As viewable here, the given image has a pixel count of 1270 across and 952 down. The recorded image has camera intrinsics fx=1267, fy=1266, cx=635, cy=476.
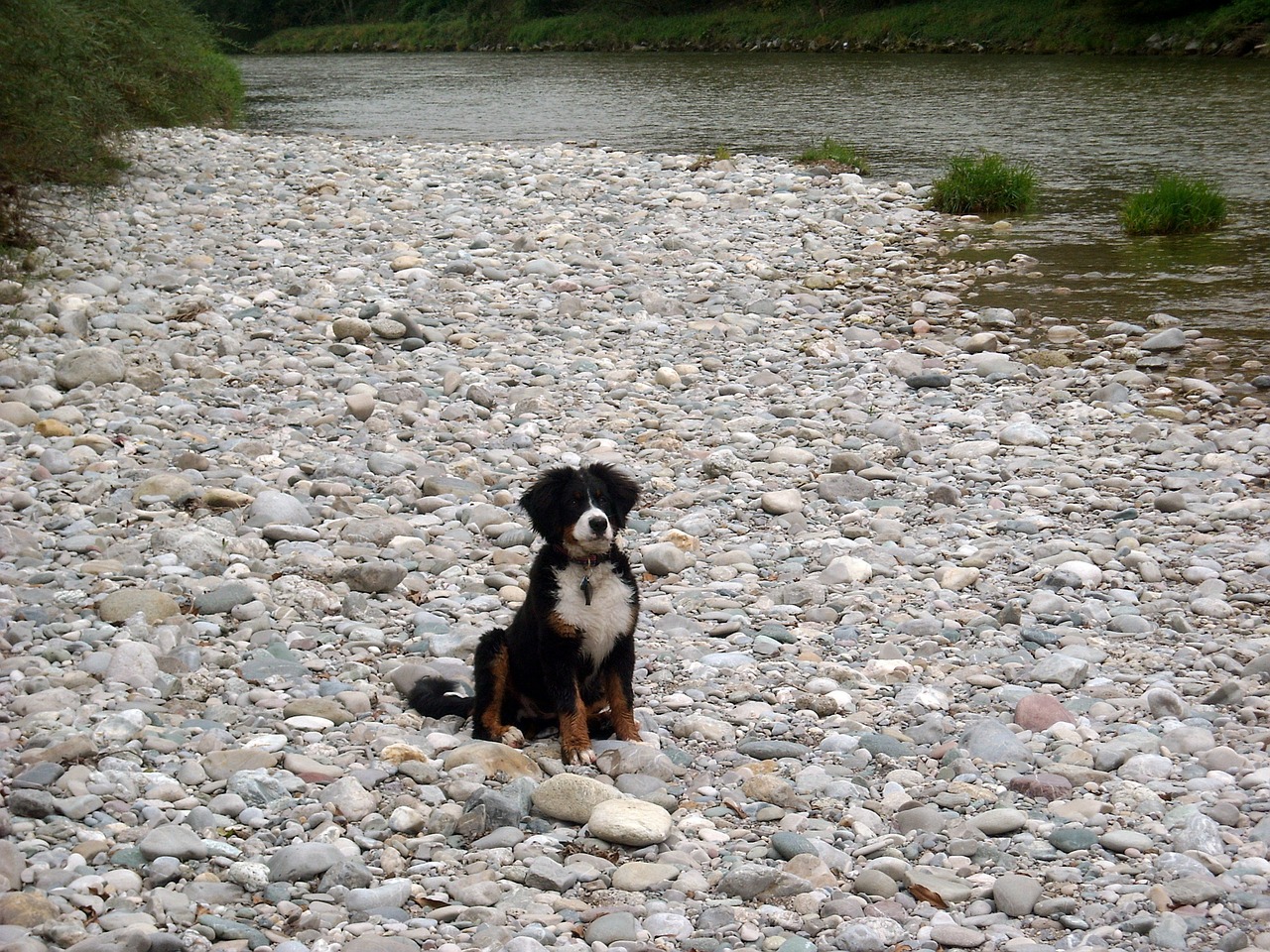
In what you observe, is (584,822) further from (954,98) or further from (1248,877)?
(954,98)

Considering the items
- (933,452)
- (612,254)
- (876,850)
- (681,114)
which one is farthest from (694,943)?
(681,114)

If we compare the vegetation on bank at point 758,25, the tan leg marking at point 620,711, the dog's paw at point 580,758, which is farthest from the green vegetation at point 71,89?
the vegetation on bank at point 758,25

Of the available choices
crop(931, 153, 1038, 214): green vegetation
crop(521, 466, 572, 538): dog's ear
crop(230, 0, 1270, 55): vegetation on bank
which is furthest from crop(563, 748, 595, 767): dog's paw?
crop(230, 0, 1270, 55): vegetation on bank

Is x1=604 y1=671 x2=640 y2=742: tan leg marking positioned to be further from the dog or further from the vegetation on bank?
the vegetation on bank

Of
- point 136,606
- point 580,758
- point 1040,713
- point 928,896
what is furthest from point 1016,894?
point 136,606

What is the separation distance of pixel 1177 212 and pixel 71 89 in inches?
411

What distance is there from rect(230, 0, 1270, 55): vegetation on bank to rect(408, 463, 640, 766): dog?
24.5 meters

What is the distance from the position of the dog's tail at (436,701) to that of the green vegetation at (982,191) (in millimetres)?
11070

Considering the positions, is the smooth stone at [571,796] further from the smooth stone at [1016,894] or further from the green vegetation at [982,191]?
the green vegetation at [982,191]

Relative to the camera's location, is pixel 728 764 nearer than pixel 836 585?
Yes

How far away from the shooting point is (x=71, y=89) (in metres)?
10.7

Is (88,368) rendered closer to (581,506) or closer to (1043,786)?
(581,506)

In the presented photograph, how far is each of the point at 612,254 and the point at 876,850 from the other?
8742 mm

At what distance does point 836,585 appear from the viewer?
5.67 m
